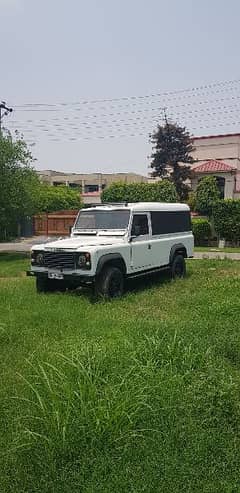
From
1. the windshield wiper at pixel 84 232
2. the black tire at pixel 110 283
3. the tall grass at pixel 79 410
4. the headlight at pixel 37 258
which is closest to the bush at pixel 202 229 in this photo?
the windshield wiper at pixel 84 232

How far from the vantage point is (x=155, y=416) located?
3658 mm

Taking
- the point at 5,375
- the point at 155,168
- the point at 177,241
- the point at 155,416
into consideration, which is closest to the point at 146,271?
the point at 177,241

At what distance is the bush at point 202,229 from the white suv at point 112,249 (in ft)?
43.2

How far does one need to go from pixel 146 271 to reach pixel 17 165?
1005 centimetres

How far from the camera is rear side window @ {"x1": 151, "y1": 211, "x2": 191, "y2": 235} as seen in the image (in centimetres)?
1067

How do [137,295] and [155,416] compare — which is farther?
[137,295]

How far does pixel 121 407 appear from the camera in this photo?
3551 millimetres

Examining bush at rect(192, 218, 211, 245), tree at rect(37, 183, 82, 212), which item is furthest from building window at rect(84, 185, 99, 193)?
bush at rect(192, 218, 211, 245)

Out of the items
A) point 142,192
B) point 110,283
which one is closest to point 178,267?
point 110,283

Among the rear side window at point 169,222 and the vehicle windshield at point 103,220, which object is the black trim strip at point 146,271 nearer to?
the rear side window at point 169,222

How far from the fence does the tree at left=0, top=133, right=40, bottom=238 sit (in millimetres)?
15472

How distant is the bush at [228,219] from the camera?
23703 millimetres

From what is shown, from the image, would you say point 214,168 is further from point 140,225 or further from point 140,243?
point 140,243

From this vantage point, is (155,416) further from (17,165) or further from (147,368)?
(17,165)
